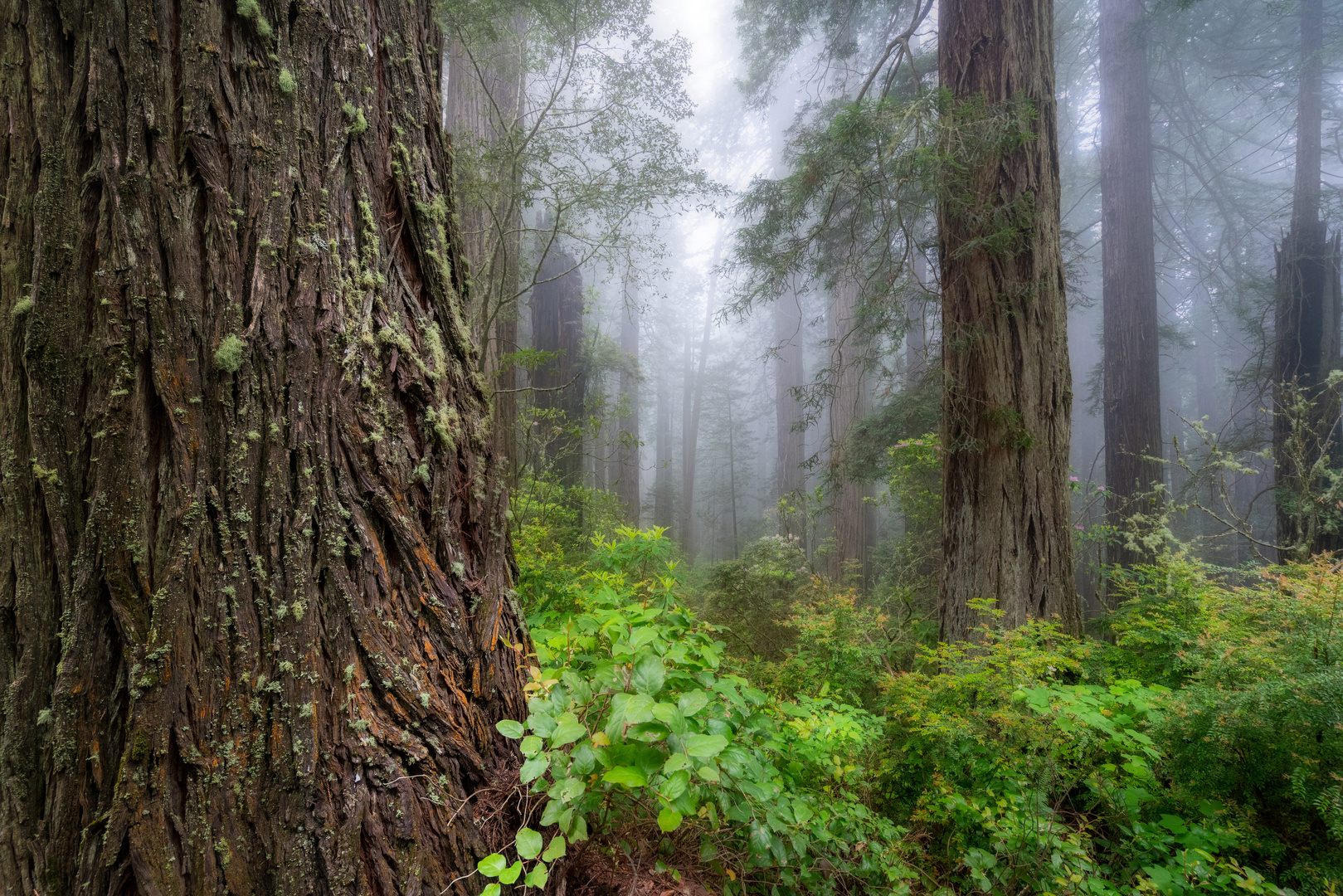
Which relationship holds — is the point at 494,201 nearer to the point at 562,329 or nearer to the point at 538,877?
the point at 562,329

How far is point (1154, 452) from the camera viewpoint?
25.7ft

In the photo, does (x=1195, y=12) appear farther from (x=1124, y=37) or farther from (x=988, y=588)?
(x=988, y=588)

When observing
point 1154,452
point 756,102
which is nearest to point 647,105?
point 756,102

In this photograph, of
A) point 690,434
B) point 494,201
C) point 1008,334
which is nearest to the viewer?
point 1008,334

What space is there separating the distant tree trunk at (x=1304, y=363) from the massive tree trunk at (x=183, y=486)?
290 inches

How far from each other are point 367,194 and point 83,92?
0.49 metres

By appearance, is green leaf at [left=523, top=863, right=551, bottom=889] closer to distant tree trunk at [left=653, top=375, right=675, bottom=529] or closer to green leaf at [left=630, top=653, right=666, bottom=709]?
green leaf at [left=630, top=653, right=666, bottom=709]

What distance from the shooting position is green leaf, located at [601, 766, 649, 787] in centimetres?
113

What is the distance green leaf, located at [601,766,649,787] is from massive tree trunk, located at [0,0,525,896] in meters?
0.42

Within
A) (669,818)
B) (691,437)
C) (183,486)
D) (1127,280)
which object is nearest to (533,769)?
(669,818)

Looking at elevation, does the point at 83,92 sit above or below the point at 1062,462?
above

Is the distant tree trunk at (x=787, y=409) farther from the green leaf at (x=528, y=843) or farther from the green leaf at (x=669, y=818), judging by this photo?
the green leaf at (x=528, y=843)

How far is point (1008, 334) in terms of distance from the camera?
3.56 meters

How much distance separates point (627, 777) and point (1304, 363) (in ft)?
34.2
